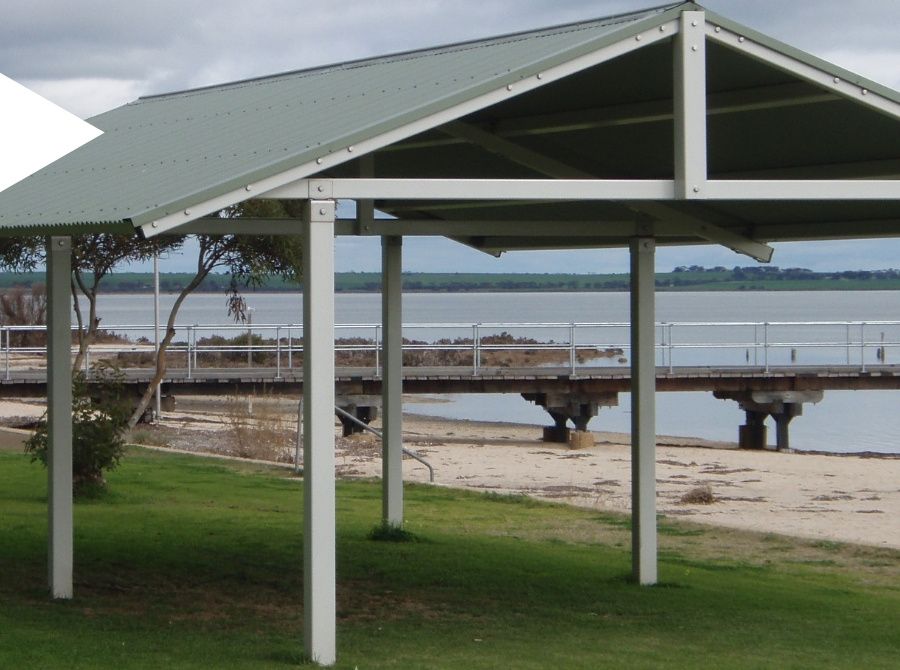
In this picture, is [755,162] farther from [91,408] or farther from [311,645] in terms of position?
[91,408]

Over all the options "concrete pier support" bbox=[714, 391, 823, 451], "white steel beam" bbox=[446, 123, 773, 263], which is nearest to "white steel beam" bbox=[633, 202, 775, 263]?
"white steel beam" bbox=[446, 123, 773, 263]

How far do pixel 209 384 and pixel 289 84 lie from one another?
1870 centimetres

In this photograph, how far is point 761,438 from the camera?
31.6 m

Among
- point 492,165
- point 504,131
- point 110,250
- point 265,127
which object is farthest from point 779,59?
point 110,250

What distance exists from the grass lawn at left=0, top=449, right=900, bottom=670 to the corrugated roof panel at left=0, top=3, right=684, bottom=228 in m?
2.37

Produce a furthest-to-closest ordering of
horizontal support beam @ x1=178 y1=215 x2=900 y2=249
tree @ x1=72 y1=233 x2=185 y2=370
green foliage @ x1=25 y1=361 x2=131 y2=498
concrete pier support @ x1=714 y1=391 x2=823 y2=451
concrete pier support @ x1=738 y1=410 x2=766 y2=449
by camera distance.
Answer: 1. concrete pier support @ x1=738 y1=410 x2=766 y2=449
2. concrete pier support @ x1=714 y1=391 x2=823 y2=451
3. tree @ x1=72 y1=233 x2=185 y2=370
4. green foliage @ x1=25 y1=361 x2=131 y2=498
5. horizontal support beam @ x1=178 y1=215 x2=900 y2=249

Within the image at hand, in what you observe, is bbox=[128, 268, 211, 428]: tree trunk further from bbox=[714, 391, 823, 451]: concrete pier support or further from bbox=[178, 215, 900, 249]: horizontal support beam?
bbox=[714, 391, 823, 451]: concrete pier support

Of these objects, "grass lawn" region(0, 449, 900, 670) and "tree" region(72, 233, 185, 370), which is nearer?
"grass lawn" region(0, 449, 900, 670)

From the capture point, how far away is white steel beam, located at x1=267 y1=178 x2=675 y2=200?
7.36 meters

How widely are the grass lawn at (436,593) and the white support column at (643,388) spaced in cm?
56

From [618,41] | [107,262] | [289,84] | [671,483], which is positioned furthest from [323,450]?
[671,483]

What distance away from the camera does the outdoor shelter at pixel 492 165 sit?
286 inches

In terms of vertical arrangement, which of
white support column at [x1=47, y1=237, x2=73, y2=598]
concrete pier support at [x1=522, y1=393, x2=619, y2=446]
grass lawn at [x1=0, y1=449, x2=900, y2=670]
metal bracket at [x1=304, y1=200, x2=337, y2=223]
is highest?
metal bracket at [x1=304, y1=200, x2=337, y2=223]

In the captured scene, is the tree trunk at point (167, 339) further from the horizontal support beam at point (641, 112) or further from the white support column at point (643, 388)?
the white support column at point (643, 388)
